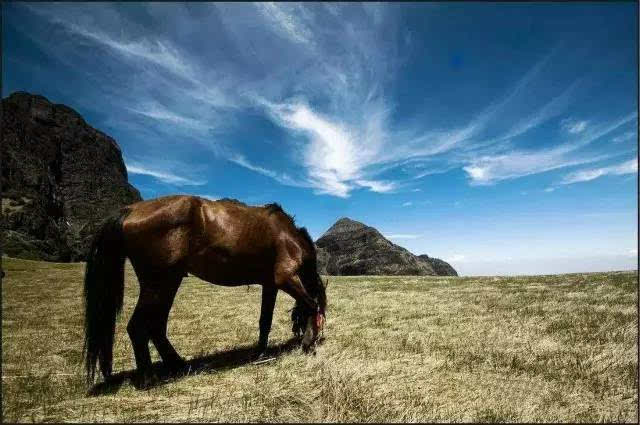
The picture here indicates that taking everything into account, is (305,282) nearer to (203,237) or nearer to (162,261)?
(203,237)

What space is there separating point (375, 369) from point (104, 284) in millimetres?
4720

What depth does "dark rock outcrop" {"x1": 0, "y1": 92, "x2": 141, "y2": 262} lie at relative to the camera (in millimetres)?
56625

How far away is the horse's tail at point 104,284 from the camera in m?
6.07

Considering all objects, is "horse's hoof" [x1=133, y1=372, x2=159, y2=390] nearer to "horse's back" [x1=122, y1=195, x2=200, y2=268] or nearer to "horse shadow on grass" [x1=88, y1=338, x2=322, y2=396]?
"horse shadow on grass" [x1=88, y1=338, x2=322, y2=396]

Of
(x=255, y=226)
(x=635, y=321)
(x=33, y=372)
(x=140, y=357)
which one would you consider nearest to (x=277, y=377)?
(x=140, y=357)

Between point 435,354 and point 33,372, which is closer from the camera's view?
point 33,372

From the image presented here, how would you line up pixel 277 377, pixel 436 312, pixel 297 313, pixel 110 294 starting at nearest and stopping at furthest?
1. pixel 277 377
2. pixel 110 294
3. pixel 297 313
4. pixel 436 312

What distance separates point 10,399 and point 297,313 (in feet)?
16.3

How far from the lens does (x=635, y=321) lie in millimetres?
8828

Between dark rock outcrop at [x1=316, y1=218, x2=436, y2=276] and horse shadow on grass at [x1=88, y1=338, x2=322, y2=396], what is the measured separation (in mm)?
30359

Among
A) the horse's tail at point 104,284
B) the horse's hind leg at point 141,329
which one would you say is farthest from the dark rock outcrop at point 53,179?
the horse's hind leg at point 141,329

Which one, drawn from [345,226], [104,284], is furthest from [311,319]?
[345,226]

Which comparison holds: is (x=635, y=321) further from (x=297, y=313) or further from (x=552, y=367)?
(x=297, y=313)

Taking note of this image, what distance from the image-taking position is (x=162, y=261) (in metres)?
6.20
